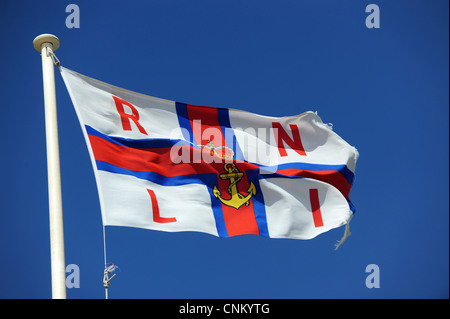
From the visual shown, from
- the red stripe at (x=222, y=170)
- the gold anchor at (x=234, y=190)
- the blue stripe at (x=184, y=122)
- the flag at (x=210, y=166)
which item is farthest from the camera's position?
the blue stripe at (x=184, y=122)

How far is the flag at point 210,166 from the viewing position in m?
14.0

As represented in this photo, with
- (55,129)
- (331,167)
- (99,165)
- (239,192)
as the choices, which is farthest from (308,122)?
(55,129)

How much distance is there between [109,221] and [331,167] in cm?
592

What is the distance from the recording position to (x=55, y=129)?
12.3 m

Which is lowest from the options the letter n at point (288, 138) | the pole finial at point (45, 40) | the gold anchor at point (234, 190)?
the gold anchor at point (234, 190)

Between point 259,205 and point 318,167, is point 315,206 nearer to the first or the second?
point 318,167

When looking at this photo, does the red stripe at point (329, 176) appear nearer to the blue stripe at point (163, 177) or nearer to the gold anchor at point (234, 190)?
the gold anchor at point (234, 190)

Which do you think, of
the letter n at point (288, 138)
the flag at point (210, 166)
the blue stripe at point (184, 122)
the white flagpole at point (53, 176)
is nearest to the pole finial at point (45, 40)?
the white flagpole at point (53, 176)

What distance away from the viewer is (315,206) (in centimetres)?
1611

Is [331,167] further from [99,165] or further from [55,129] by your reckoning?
[55,129]

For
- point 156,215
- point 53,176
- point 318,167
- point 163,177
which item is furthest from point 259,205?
point 53,176

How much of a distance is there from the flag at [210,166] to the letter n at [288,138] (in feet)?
0.07
